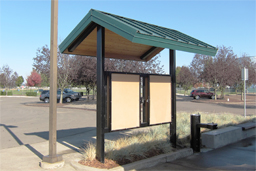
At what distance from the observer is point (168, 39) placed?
457cm

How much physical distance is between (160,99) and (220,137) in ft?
8.67

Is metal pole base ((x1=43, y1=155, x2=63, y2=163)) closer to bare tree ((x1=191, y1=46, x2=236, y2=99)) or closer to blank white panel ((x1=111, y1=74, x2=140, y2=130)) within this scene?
blank white panel ((x1=111, y1=74, x2=140, y2=130))

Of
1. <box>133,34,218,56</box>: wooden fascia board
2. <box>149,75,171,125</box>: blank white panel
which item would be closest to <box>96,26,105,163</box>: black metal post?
<box>133,34,218,56</box>: wooden fascia board

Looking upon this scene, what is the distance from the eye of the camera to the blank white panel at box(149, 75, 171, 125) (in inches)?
233

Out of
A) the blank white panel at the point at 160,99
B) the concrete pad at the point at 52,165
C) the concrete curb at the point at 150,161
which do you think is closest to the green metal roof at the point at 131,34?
the blank white panel at the point at 160,99

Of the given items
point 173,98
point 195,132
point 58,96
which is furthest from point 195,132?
point 58,96

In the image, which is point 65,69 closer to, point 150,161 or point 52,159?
point 52,159

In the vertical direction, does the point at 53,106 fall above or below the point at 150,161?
above

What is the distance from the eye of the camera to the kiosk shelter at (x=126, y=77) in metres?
4.48

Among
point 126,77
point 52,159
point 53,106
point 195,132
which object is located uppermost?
point 126,77

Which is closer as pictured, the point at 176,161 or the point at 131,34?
the point at 131,34

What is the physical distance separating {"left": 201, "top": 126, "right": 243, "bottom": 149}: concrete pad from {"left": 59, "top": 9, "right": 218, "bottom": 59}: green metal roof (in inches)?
109

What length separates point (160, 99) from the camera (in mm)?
6121

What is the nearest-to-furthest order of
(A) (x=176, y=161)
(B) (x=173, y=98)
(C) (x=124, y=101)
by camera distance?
1. (C) (x=124, y=101)
2. (A) (x=176, y=161)
3. (B) (x=173, y=98)
